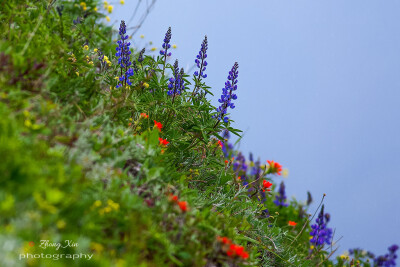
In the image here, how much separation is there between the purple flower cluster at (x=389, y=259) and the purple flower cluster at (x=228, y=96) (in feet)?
18.6

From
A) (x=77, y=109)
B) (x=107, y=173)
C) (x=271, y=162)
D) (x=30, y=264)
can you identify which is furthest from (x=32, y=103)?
(x=271, y=162)

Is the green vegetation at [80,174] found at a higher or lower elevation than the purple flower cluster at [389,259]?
lower

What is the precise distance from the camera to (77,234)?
2.24 meters

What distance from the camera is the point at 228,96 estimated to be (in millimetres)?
4863

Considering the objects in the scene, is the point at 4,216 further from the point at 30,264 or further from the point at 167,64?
the point at 167,64

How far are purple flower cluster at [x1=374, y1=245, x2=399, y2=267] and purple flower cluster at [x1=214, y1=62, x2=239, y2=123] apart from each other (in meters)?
5.66

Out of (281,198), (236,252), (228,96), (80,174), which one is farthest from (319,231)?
(80,174)

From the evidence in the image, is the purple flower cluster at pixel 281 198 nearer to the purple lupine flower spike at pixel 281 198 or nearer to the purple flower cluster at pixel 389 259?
the purple lupine flower spike at pixel 281 198

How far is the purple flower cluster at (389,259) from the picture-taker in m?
8.33

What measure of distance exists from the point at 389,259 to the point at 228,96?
20.2 ft

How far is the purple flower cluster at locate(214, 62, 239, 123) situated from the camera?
4.75 meters

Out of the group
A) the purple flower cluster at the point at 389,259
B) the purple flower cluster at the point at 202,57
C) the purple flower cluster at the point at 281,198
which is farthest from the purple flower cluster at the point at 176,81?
the purple flower cluster at the point at 389,259

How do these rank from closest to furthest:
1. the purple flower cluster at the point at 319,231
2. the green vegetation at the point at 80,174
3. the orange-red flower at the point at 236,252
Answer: the green vegetation at the point at 80,174 → the orange-red flower at the point at 236,252 → the purple flower cluster at the point at 319,231

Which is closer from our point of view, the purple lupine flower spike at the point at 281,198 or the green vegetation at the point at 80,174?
the green vegetation at the point at 80,174
